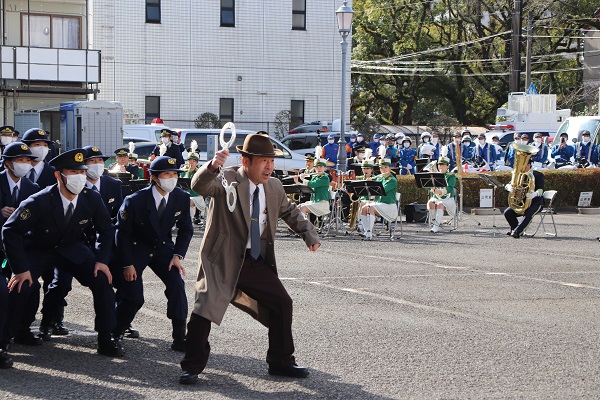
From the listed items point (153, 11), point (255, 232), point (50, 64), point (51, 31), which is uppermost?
point (153, 11)

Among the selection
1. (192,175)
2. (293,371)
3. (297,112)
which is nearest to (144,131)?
(192,175)

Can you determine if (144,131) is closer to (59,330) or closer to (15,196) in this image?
(15,196)

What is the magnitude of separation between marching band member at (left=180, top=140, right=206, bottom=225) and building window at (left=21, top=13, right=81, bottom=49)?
50.9 feet

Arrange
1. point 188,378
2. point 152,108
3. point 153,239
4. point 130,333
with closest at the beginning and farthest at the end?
point 188,378 < point 153,239 < point 130,333 < point 152,108

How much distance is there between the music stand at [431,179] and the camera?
2070 centimetres

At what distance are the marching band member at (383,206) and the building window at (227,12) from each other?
2191 cm

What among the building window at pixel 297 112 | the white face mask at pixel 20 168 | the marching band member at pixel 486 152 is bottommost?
the marching band member at pixel 486 152

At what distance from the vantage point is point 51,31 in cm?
3591

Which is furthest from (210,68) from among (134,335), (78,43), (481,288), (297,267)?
(134,335)

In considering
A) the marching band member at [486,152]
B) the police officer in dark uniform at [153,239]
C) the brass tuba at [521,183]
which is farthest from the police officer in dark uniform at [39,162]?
the marching band member at [486,152]

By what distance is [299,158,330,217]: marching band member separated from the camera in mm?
20156

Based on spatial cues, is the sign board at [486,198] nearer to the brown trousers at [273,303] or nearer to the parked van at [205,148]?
the parked van at [205,148]

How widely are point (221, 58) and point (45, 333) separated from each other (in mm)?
32123

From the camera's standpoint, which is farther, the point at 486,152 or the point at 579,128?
the point at 579,128
